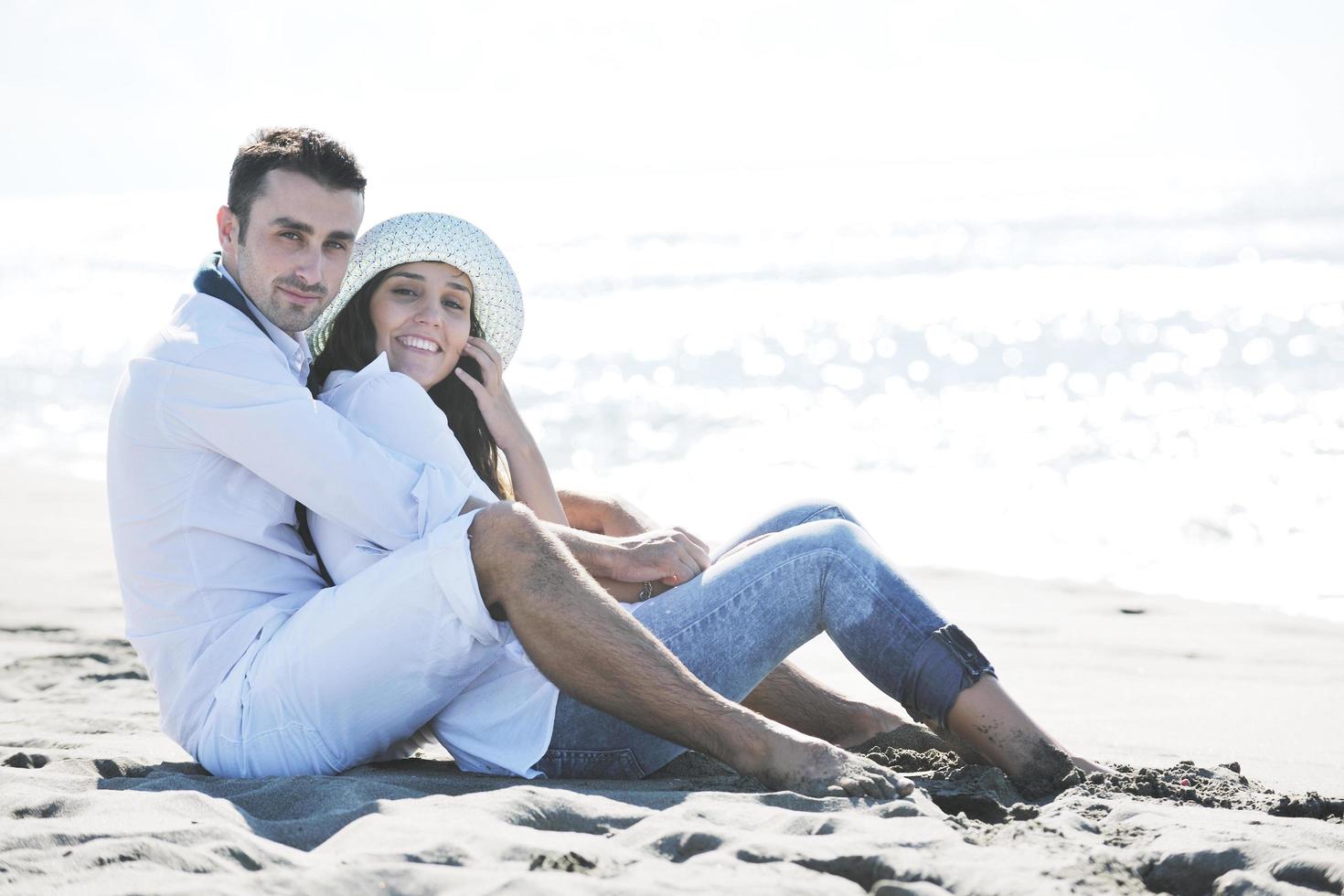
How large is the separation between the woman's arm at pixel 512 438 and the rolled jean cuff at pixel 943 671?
133 cm

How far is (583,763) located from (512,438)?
4.22 feet

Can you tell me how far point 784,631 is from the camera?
11.3 ft

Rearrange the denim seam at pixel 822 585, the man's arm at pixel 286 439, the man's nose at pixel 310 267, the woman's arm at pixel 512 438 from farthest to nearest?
1. the woman's arm at pixel 512 438
2. the man's nose at pixel 310 267
3. the denim seam at pixel 822 585
4. the man's arm at pixel 286 439

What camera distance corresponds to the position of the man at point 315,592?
301 centimetres

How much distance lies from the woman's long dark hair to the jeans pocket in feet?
3.45

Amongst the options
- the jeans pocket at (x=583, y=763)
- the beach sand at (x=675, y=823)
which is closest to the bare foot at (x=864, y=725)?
the beach sand at (x=675, y=823)

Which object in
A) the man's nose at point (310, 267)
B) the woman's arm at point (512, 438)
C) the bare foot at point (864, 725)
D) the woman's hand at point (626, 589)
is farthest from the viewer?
the woman's arm at point (512, 438)

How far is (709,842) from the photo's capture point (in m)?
2.62

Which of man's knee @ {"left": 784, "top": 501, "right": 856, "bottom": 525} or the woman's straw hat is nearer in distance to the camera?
man's knee @ {"left": 784, "top": 501, "right": 856, "bottom": 525}

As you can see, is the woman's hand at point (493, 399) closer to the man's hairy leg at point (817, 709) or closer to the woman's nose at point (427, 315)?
the woman's nose at point (427, 315)

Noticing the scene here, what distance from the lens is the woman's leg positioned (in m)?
3.30

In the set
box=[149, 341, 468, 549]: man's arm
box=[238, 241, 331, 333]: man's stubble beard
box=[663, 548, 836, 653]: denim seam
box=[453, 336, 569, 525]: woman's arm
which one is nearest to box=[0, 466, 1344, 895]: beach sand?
box=[663, 548, 836, 653]: denim seam

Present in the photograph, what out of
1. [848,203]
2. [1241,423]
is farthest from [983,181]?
[1241,423]

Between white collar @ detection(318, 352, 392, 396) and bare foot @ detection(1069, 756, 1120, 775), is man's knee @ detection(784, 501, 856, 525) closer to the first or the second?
bare foot @ detection(1069, 756, 1120, 775)
